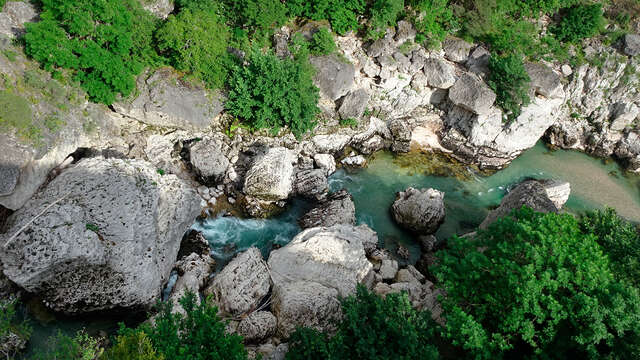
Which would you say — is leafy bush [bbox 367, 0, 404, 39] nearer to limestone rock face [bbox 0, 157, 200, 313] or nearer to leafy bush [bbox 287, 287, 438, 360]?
limestone rock face [bbox 0, 157, 200, 313]

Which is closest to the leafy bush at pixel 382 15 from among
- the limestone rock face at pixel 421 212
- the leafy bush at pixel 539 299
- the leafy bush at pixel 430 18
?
the leafy bush at pixel 430 18

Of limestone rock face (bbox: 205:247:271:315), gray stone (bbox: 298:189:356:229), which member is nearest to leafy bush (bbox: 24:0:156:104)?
limestone rock face (bbox: 205:247:271:315)

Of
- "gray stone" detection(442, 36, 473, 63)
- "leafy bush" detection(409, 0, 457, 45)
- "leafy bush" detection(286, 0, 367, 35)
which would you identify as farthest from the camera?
"gray stone" detection(442, 36, 473, 63)

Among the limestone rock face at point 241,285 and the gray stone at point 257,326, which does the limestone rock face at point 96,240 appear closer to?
the limestone rock face at point 241,285

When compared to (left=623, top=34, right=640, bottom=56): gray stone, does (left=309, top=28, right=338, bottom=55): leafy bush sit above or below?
below

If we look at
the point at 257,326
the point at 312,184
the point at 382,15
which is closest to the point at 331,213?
the point at 312,184

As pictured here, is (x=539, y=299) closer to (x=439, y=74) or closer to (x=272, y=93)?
(x=272, y=93)
